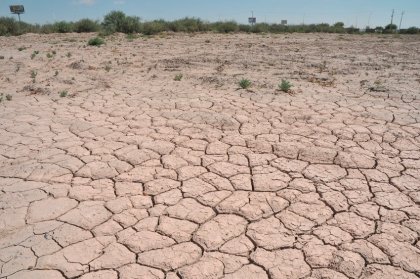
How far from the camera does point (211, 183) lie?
294cm

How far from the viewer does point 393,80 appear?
653cm

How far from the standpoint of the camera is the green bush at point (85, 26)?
2036 centimetres

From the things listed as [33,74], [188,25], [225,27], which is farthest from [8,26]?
[33,74]

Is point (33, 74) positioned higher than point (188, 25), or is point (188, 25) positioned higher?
point (188, 25)

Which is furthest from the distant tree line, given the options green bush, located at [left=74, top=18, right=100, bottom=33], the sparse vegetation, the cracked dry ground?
the cracked dry ground

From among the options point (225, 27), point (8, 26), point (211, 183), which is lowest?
point (211, 183)

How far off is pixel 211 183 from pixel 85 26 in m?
20.5

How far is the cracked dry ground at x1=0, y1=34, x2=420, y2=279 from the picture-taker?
2.11 meters

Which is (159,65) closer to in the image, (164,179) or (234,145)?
(234,145)

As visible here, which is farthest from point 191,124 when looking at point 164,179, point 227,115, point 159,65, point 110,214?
point 159,65

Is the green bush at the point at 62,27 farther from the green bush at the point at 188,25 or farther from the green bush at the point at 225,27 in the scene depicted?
the green bush at the point at 225,27

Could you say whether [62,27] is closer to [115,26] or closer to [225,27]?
[115,26]

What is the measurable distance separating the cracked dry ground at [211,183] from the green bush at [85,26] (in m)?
16.1

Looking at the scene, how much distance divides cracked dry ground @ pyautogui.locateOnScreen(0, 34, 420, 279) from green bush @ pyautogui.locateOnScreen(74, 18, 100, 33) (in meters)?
16.1
